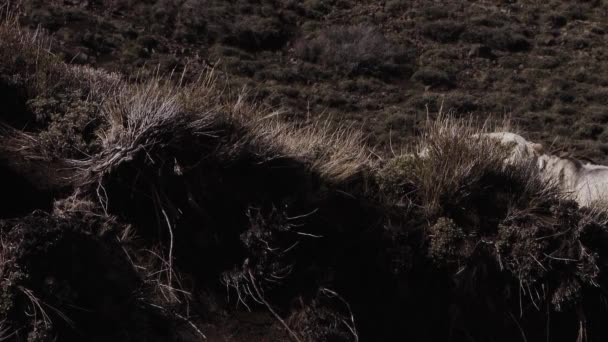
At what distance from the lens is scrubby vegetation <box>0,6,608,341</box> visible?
15.2ft

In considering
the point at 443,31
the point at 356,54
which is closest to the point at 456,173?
the point at 356,54

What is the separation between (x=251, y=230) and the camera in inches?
218

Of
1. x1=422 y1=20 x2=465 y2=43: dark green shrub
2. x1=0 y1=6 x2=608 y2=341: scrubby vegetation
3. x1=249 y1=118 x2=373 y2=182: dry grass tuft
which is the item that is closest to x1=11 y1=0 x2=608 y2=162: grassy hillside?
x1=422 y1=20 x2=465 y2=43: dark green shrub

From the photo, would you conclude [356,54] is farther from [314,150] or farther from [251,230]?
[251,230]

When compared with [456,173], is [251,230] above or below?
above

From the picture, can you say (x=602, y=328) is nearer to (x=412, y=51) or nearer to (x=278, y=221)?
(x=278, y=221)

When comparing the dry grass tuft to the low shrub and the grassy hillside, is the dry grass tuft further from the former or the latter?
the low shrub

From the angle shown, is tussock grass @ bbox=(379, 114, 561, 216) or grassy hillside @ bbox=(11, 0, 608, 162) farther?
grassy hillside @ bbox=(11, 0, 608, 162)

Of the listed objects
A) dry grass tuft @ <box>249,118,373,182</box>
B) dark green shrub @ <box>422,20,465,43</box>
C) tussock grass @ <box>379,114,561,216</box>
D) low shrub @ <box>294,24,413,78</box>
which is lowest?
dark green shrub @ <box>422,20,465,43</box>

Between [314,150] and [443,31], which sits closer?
[314,150]

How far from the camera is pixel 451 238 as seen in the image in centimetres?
625

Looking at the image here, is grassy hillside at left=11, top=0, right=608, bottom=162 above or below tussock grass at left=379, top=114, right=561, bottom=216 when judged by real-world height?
below

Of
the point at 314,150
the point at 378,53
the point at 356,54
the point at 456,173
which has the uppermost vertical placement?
the point at 314,150

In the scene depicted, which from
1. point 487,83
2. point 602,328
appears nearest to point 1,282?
point 602,328
